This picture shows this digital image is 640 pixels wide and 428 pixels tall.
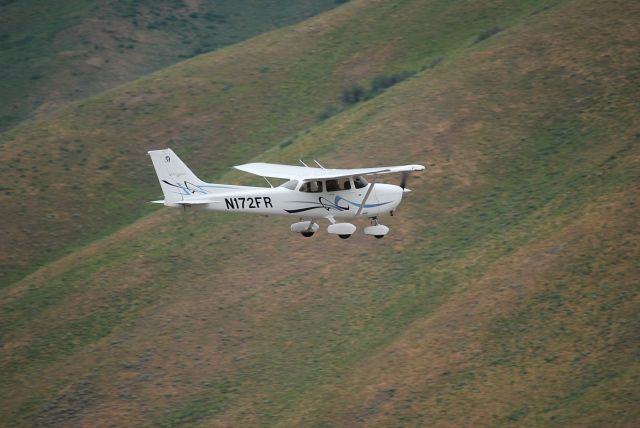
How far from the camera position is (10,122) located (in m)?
113

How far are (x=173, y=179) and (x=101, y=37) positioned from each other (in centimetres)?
8716

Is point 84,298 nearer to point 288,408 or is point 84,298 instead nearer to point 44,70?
point 288,408

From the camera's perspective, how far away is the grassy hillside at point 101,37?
387ft

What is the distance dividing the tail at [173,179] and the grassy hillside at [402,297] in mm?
14731

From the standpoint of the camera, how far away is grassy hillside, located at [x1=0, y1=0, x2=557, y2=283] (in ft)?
246

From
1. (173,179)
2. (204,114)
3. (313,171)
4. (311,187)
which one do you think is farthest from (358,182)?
(204,114)

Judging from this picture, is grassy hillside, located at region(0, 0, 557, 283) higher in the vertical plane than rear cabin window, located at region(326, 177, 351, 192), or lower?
lower

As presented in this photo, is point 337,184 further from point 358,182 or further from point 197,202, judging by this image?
point 197,202

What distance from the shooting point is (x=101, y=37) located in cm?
12412

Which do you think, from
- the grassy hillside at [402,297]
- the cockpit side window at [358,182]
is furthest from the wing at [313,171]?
the grassy hillside at [402,297]

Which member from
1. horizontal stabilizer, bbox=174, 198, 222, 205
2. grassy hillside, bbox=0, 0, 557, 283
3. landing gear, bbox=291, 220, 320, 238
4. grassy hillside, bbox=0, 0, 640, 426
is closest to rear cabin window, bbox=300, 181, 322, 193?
landing gear, bbox=291, 220, 320, 238

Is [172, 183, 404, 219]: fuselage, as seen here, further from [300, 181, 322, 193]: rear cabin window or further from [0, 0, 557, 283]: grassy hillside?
[0, 0, 557, 283]: grassy hillside

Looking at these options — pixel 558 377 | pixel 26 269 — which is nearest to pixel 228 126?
pixel 26 269

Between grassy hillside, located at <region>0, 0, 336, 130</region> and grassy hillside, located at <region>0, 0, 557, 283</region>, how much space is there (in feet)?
88.6
